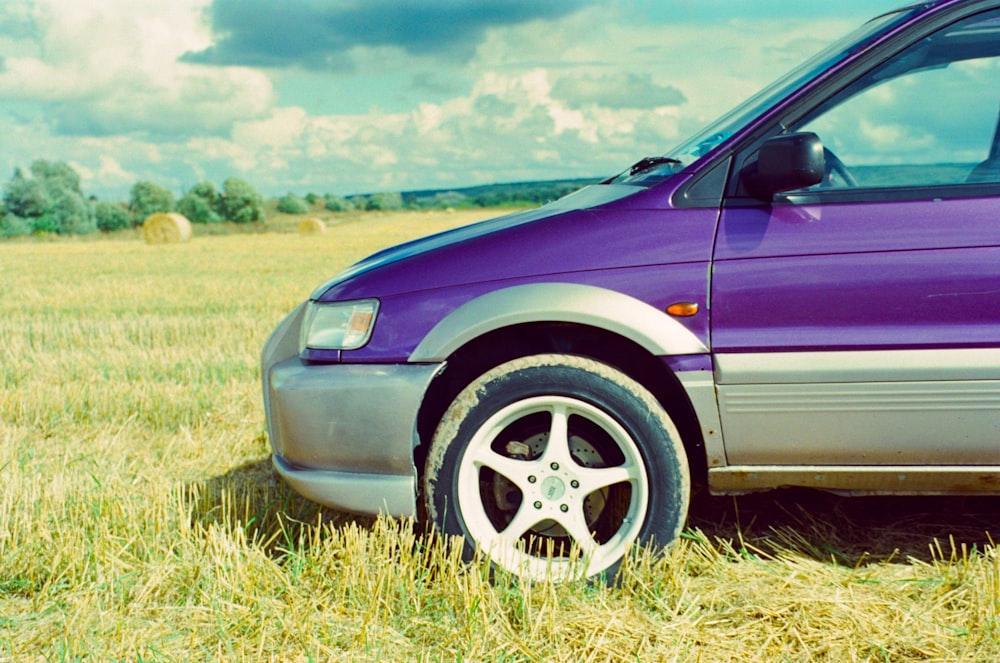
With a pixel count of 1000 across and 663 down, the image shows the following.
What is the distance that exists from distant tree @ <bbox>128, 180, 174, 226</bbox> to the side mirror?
87522 mm

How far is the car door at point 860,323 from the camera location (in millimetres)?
2811

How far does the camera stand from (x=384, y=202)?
67500 millimetres

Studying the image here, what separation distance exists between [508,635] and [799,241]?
4.71 ft

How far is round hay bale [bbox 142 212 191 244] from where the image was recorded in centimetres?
3253

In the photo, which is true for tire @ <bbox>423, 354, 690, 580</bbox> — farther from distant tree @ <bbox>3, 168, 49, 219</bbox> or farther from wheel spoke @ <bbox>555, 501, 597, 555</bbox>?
distant tree @ <bbox>3, 168, 49, 219</bbox>

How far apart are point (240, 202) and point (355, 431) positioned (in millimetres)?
82126

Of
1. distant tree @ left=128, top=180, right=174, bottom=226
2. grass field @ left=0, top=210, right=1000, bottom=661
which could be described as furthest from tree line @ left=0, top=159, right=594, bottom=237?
grass field @ left=0, top=210, right=1000, bottom=661

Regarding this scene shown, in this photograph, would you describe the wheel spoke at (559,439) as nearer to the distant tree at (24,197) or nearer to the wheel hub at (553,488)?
the wheel hub at (553,488)

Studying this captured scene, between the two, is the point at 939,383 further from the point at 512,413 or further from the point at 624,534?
the point at 512,413

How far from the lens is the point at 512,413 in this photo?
3.01 metres

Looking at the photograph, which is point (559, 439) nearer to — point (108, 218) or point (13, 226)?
point (13, 226)

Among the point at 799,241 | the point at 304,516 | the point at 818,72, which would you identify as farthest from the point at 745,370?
the point at 304,516

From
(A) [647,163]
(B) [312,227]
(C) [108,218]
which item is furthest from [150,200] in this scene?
(A) [647,163]

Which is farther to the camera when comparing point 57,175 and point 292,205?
point 292,205
